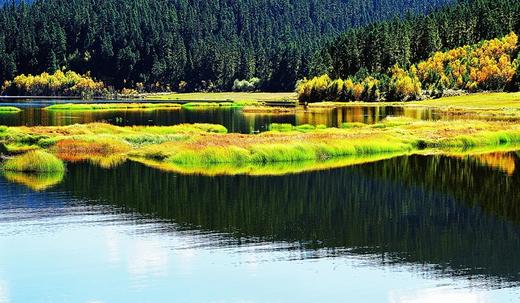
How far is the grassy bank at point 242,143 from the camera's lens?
74375 mm

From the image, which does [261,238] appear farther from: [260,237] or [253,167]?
[253,167]

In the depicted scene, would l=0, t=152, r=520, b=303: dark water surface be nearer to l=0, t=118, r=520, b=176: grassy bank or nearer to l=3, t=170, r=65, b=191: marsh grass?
l=3, t=170, r=65, b=191: marsh grass

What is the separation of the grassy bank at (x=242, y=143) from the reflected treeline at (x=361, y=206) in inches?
238

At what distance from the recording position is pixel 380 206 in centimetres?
5375

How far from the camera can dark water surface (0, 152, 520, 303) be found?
1348 inches

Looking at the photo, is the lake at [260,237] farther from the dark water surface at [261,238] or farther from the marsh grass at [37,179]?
the marsh grass at [37,179]

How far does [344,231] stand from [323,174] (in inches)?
859

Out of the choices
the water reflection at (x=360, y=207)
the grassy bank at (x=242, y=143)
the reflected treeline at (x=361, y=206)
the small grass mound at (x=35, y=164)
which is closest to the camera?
the water reflection at (x=360, y=207)

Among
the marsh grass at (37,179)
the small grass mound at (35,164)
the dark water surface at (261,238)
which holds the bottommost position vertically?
the dark water surface at (261,238)

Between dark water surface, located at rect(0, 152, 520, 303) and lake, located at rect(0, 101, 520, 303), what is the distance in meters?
0.09

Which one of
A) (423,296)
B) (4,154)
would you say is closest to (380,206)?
(423,296)

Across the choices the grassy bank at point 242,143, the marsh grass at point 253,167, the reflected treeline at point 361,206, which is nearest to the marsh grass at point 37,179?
the reflected treeline at point 361,206

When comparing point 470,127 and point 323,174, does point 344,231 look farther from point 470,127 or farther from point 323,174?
point 470,127

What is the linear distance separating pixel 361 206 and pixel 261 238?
39.4 feet
